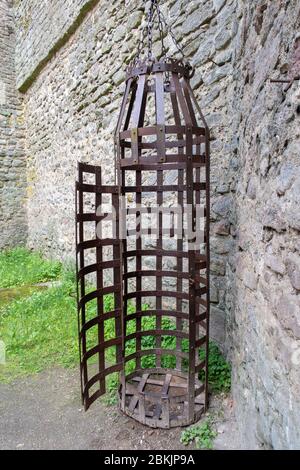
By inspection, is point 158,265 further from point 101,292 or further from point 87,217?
point 87,217

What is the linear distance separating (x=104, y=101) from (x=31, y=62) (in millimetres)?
3620

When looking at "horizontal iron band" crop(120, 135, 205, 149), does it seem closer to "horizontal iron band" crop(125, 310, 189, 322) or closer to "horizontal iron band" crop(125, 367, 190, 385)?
"horizontal iron band" crop(125, 310, 189, 322)

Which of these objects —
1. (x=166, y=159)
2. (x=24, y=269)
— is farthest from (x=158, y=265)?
(x=24, y=269)

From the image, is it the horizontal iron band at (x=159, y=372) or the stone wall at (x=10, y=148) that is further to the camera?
the stone wall at (x=10, y=148)

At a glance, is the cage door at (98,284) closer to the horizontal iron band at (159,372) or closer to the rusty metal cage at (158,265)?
the rusty metal cage at (158,265)

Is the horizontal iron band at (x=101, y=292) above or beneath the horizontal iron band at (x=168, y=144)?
beneath

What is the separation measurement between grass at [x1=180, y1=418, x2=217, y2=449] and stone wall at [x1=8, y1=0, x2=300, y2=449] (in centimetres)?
23

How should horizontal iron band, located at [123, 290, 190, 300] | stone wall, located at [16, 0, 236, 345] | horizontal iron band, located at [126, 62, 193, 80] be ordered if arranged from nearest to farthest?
horizontal iron band, located at [126, 62, 193, 80], horizontal iron band, located at [123, 290, 190, 300], stone wall, located at [16, 0, 236, 345]

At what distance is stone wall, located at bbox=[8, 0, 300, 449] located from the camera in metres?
1.26

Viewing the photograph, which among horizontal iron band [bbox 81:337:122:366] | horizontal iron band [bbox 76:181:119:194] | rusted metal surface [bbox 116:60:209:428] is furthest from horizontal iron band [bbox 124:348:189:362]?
horizontal iron band [bbox 76:181:119:194]

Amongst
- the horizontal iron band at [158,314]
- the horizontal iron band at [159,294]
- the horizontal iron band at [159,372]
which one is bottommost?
the horizontal iron band at [159,372]

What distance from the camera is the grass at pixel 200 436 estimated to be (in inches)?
77.2

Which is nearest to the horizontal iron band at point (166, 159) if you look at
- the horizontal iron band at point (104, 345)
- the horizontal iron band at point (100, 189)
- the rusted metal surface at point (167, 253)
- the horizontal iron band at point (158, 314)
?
the rusted metal surface at point (167, 253)

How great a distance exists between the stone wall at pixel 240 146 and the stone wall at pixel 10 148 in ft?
7.62
